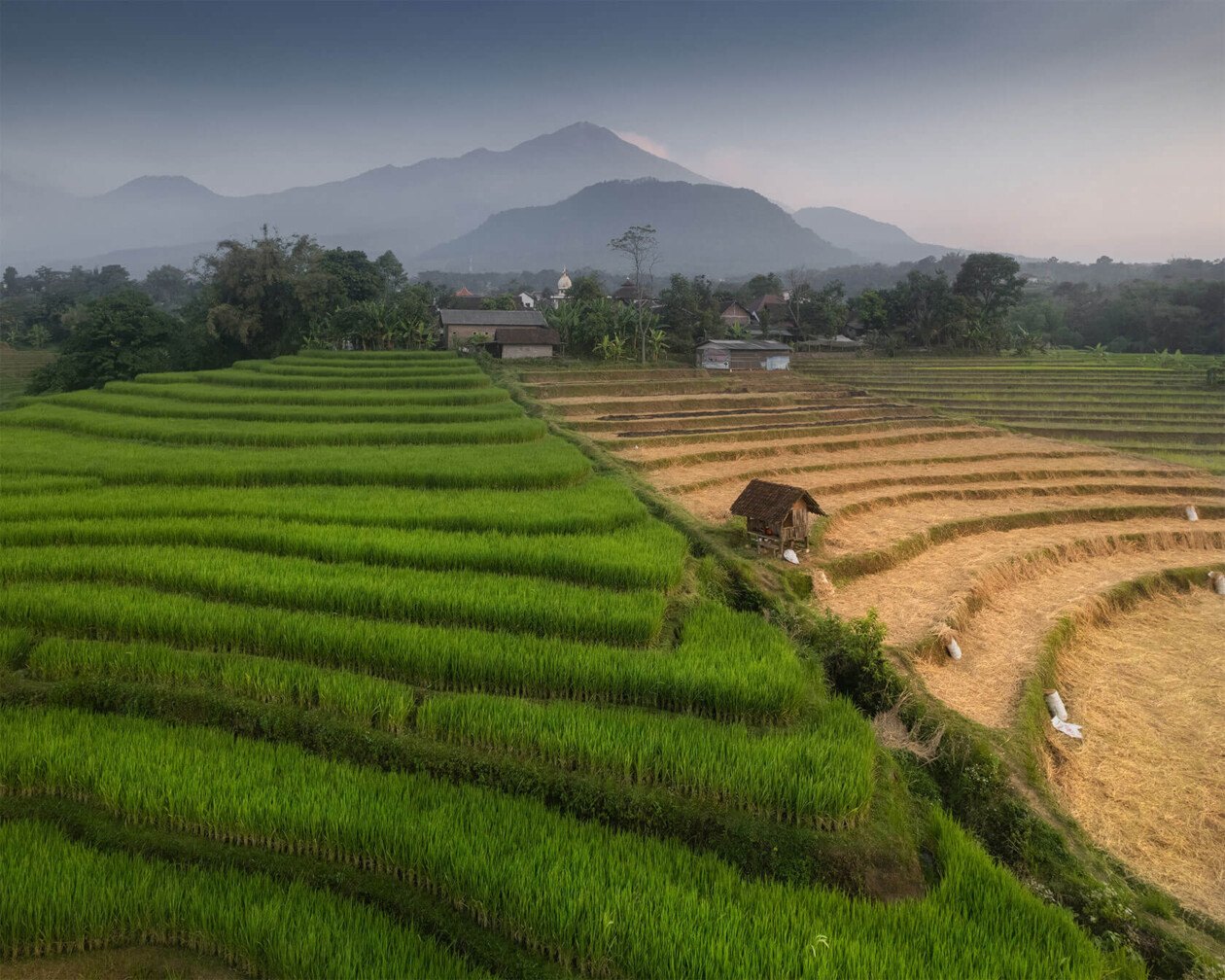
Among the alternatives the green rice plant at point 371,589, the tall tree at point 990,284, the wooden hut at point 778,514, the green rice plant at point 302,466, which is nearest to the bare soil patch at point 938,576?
the wooden hut at point 778,514

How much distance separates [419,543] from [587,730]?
4479 mm

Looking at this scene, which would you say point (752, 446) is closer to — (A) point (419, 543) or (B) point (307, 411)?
(A) point (419, 543)

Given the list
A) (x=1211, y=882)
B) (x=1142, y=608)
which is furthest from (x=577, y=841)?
(x=1142, y=608)

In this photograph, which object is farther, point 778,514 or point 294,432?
point 294,432

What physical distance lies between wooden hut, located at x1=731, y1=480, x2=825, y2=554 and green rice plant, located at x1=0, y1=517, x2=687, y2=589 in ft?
4.94

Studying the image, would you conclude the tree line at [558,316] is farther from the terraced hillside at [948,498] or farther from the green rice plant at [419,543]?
the green rice plant at [419,543]

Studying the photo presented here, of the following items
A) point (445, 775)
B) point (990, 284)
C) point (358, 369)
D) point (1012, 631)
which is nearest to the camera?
point (445, 775)

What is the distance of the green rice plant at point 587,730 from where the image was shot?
14.8 feet

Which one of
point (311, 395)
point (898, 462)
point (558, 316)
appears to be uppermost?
point (558, 316)

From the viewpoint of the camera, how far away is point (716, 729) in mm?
5121

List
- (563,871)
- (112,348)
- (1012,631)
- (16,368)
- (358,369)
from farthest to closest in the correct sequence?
(16,368)
(112,348)
(358,369)
(1012,631)
(563,871)

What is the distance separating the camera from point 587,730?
4.95m

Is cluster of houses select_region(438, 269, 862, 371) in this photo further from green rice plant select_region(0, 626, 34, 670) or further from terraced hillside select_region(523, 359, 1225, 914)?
green rice plant select_region(0, 626, 34, 670)

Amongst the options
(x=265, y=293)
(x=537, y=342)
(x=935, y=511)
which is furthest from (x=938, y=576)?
(x=265, y=293)
